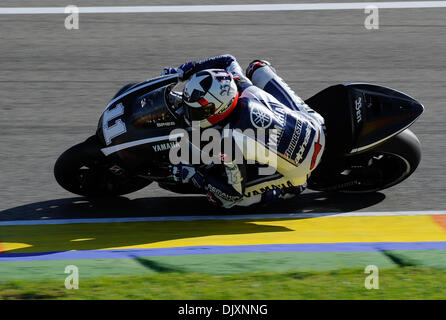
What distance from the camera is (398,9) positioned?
12758mm

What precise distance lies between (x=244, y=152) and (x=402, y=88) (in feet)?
12.0

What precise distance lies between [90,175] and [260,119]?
1611mm

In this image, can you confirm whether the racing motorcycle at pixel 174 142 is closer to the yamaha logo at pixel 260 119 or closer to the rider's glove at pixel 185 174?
the rider's glove at pixel 185 174

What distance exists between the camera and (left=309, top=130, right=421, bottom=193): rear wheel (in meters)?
8.16

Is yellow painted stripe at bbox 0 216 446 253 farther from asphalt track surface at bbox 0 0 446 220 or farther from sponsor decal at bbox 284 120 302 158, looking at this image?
sponsor decal at bbox 284 120 302 158

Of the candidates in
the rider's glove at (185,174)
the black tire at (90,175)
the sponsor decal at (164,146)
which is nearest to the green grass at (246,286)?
the rider's glove at (185,174)

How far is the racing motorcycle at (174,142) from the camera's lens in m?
7.59

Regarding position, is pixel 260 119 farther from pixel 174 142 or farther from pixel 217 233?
pixel 217 233

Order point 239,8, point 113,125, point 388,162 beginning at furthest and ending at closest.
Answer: point 239,8
point 388,162
point 113,125

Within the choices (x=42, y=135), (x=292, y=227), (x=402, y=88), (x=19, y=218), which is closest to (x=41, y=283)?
(x=19, y=218)

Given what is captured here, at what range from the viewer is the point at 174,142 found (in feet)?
24.8

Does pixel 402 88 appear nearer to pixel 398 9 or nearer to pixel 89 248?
pixel 398 9

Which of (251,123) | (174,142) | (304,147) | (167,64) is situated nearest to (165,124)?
(174,142)

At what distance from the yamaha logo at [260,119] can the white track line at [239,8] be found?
17.4ft
